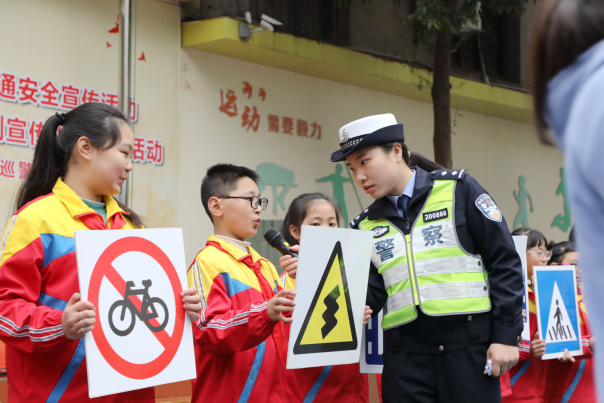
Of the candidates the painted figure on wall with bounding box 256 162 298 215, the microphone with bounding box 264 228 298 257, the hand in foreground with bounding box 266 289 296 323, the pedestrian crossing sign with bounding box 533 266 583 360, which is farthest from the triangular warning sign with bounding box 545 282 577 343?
the painted figure on wall with bounding box 256 162 298 215

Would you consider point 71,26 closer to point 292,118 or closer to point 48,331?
point 292,118

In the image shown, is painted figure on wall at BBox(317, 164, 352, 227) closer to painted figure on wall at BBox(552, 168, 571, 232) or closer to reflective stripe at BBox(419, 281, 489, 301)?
painted figure on wall at BBox(552, 168, 571, 232)

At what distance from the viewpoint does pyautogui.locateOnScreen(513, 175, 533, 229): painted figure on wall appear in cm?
1084

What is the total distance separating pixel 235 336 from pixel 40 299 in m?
0.75

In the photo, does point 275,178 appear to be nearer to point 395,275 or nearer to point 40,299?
point 395,275

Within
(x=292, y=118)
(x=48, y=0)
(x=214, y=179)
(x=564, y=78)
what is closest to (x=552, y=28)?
(x=564, y=78)

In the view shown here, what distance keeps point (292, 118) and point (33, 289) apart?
5871 millimetres

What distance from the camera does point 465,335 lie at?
8.84 feet

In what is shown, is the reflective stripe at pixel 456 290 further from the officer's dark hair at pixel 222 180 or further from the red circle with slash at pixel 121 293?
the officer's dark hair at pixel 222 180

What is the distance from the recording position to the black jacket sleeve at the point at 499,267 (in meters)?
2.63

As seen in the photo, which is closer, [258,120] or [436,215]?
[436,215]

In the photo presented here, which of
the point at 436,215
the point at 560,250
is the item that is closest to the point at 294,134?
the point at 560,250

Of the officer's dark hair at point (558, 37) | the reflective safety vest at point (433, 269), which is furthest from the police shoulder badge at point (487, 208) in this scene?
the officer's dark hair at point (558, 37)

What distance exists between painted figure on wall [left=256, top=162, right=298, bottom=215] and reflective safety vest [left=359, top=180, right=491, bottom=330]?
4539mm
